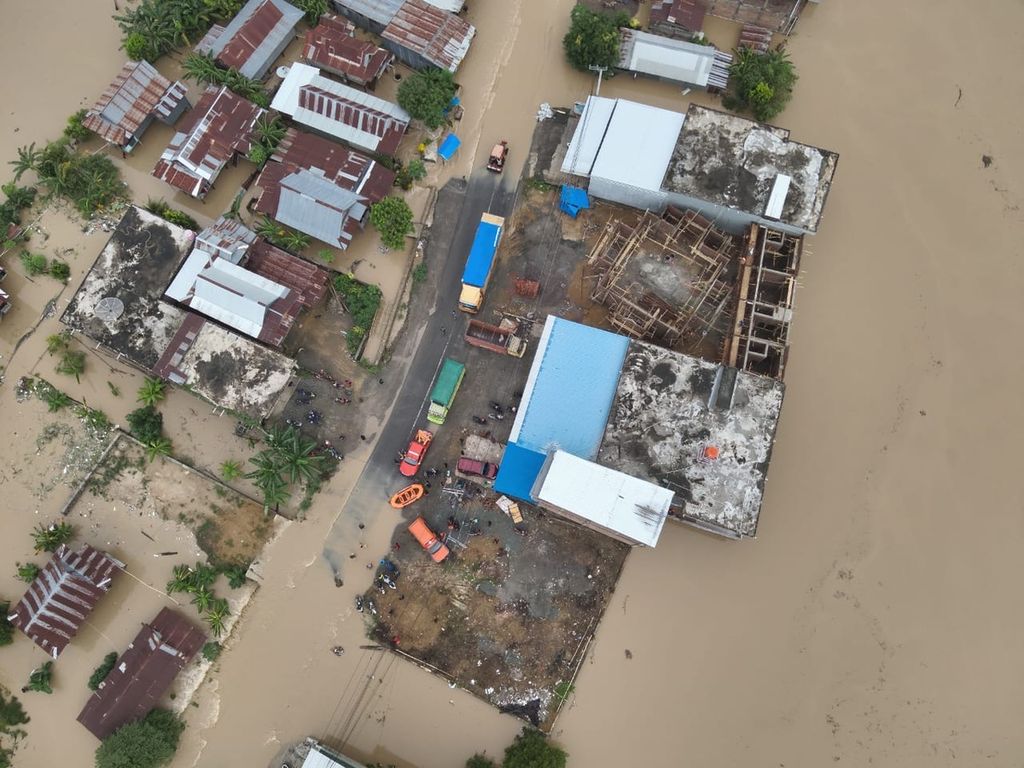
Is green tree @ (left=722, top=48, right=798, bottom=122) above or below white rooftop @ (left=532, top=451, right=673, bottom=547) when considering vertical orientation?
above

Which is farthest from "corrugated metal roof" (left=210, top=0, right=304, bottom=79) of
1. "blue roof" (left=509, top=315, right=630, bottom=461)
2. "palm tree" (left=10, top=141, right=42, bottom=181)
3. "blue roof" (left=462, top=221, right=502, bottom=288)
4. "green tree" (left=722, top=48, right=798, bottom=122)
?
"green tree" (left=722, top=48, right=798, bottom=122)

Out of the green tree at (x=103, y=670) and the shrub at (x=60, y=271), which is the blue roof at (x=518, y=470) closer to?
the green tree at (x=103, y=670)

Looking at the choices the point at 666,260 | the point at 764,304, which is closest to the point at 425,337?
the point at 666,260

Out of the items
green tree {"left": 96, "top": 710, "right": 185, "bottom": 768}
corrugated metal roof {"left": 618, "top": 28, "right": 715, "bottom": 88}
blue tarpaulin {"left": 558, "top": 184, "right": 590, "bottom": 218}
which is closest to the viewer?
green tree {"left": 96, "top": 710, "right": 185, "bottom": 768}

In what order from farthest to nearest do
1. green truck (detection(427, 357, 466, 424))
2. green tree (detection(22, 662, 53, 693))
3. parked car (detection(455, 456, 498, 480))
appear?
1. green truck (detection(427, 357, 466, 424))
2. parked car (detection(455, 456, 498, 480))
3. green tree (detection(22, 662, 53, 693))

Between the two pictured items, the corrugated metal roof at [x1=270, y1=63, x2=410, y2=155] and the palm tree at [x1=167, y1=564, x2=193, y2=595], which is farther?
the corrugated metal roof at [x1=270, y1=63, x2=410, y2=155]

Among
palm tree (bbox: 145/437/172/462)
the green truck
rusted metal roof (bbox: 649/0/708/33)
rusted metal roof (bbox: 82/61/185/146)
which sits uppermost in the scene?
rusted metal roof (bbox: 649/0/708/33)

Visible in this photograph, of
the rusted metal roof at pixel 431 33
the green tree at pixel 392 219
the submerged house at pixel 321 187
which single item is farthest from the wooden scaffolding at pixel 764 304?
the submerged house at pixel 321 187

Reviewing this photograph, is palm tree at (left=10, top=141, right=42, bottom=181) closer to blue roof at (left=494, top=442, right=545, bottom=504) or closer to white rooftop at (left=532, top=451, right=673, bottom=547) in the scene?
blue roof at (left=494, top=442, right=545, bottom=504)
